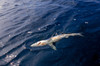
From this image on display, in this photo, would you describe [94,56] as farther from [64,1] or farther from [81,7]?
[64,1]

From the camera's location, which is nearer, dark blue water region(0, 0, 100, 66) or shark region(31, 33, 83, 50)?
dark blue water region(0, 0, 100, 66)

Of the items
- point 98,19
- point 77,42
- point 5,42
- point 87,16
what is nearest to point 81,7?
point 87,16

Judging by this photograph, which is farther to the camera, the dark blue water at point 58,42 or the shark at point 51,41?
the shark at point 51,41

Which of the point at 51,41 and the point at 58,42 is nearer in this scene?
the point at 51,41

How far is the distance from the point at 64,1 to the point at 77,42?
8.21 metres

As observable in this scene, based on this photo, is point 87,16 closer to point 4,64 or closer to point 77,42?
point 77,42

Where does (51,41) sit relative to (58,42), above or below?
above

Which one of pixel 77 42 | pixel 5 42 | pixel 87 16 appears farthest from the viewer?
pixel 87 16

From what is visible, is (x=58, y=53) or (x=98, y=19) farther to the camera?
(x=98, y=19)

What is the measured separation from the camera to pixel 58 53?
5.88 metres

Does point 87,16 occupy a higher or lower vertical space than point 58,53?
higher

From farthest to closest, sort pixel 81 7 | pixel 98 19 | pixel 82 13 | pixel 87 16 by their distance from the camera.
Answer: pixel 81 7
pixel 82 13
pixel 87 16
pixel 98 19

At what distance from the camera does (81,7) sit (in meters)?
10.8

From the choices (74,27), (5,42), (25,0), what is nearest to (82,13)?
(74,27)
